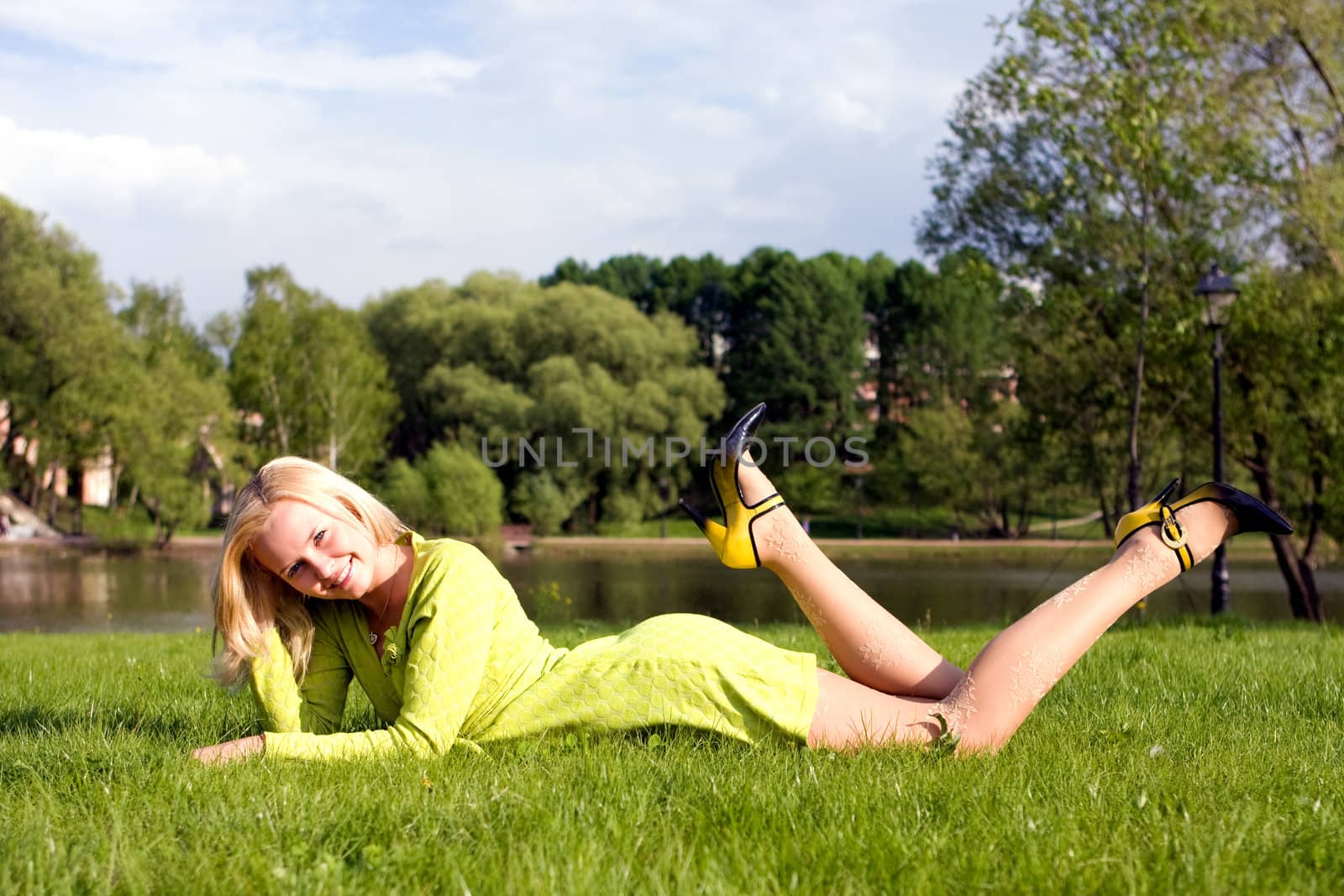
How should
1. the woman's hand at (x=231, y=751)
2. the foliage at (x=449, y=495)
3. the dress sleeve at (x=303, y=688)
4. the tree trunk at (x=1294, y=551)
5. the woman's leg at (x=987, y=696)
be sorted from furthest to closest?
the foliage at (x=449, y=495)
the tree trunk at (x=1294, y=551)
the woman's leg at (x=987, y=696)
the dress sleeve at (x=303, y=688)
the woman's hand at (x=231, y=751)

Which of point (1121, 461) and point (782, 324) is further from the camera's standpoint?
point (782, 324)

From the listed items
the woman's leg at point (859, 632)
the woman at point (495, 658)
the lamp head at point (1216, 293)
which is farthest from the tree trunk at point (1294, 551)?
the woman's leg at point (859, 632)

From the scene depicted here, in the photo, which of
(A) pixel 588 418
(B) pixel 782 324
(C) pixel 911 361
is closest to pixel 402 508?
(A) pixel 588 418

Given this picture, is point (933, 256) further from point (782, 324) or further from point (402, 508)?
point (782, 324)

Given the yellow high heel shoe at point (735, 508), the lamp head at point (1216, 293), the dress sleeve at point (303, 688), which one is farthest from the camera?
the lamp head at point (1216, 293)

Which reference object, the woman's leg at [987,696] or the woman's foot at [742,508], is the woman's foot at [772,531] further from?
the woman's leg at [987,696]

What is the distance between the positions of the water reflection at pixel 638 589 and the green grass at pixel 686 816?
33.0 ft

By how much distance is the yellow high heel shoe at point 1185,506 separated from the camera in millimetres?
3910

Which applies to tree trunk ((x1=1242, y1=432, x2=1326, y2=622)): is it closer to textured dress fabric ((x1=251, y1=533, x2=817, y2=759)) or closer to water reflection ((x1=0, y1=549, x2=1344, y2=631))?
water reflection ((x1=0, y1=549, x2=1344, y2=631))

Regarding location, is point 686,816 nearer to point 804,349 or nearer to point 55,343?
point 55,343

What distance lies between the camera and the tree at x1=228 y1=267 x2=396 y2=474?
44.8 m

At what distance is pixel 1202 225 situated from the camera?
16078mm

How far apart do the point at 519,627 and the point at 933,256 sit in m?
17.2

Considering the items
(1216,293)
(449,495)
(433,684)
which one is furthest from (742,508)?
(449,495)
